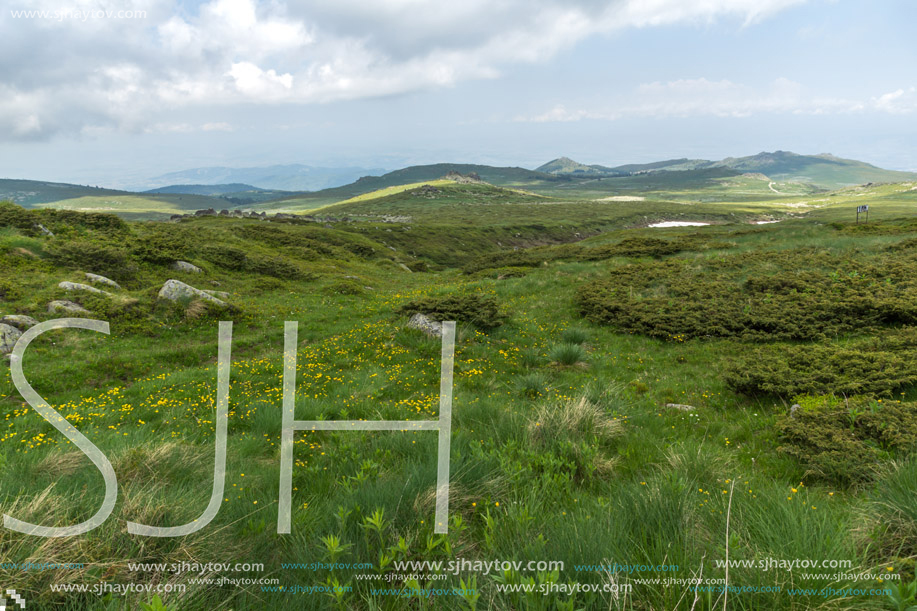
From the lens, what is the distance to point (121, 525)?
2896mm

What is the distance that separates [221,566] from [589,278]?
21706 millimetres

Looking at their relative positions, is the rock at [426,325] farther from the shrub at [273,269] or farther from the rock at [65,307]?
the shrub at [273,269]

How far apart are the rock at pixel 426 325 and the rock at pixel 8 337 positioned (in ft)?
40.4

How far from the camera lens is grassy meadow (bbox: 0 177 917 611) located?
2564 mm

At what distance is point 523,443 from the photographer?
17.4 feet

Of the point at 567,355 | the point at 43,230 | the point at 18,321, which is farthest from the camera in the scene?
the point at 43,230

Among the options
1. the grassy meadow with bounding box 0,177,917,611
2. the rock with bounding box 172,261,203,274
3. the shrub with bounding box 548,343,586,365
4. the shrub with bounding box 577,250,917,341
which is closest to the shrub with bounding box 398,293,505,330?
the grassy meadow with bounding box 0,177,917,611

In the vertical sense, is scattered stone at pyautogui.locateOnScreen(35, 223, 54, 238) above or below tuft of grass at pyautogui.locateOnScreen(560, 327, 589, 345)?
above

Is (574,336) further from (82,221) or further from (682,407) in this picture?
(82,221)

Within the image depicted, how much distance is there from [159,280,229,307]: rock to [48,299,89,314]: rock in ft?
8.50

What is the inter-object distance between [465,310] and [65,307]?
15.3 meters

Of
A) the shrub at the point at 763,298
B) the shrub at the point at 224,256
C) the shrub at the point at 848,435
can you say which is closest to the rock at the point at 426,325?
the shrub at the point at 763,298

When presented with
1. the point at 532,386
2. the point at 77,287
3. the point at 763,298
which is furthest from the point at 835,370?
the point at 77,287

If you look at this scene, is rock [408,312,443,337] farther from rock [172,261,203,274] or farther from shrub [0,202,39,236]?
shrub [0,202,39,236]
